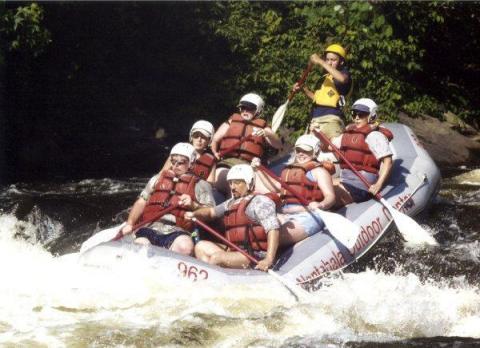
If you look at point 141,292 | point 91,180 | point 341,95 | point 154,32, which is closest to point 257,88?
point 154,32

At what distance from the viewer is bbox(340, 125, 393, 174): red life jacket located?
28.2 feet

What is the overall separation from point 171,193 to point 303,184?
117 cm

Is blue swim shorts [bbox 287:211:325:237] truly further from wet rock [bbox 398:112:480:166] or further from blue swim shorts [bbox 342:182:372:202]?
wet rock [bbox 398:112:480:166]

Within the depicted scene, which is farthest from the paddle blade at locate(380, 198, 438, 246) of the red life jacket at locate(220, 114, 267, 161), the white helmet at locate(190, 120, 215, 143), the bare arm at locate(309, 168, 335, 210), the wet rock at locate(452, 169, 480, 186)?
the wet rock at locate(452, 169, 480, 186)

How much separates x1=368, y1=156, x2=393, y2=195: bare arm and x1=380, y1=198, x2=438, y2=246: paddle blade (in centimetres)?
17

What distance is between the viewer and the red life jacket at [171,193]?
7258 millimetres

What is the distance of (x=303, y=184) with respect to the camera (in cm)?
776

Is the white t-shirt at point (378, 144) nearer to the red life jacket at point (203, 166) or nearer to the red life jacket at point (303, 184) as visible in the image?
the red life jacket at point (303, 184)

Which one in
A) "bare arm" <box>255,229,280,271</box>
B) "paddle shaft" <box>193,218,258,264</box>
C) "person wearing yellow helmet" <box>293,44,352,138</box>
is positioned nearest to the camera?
"bare arm" <box>255,229,280,271</box>

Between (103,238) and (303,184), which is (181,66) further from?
(103,238)

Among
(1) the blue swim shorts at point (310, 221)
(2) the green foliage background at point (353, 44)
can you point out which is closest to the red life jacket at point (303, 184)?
(1) the blue swim shorts at point (310, 221)

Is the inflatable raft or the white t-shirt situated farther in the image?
the white t-shirt

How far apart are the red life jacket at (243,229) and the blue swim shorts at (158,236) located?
0.37 meters

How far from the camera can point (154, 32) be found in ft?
47.7
